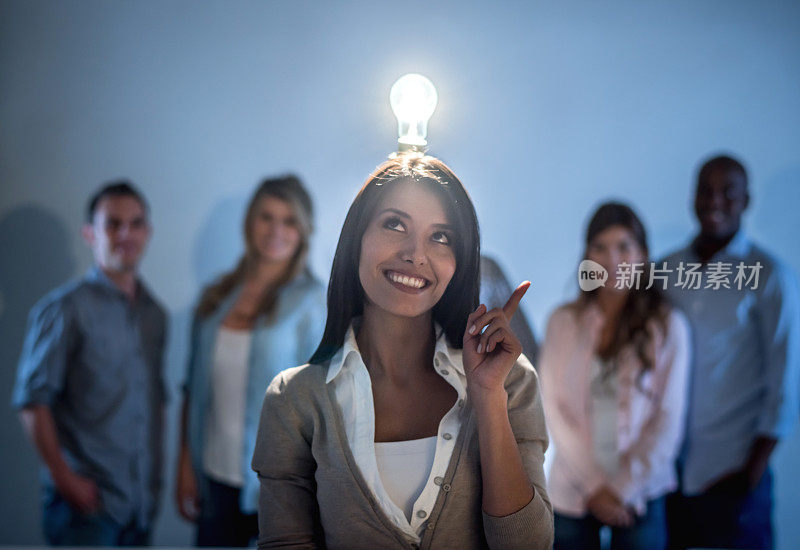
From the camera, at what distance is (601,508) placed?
2.38 meters

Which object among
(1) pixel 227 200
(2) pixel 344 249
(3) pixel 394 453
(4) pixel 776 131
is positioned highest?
(4) pixel 776 131

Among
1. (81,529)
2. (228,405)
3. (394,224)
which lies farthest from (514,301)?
(81,529)

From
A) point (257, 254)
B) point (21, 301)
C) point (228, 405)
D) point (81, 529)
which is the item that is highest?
point (257, 254)

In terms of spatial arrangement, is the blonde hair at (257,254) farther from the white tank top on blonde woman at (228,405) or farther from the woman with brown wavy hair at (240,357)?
the white tank top on blonde woman at (228,405)

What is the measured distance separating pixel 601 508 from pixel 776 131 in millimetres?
1620

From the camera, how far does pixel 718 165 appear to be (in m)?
2.69

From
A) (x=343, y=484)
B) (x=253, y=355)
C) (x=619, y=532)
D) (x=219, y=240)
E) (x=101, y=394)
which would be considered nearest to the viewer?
(x=343, y=484)

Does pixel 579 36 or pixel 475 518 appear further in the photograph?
pixel 579 36

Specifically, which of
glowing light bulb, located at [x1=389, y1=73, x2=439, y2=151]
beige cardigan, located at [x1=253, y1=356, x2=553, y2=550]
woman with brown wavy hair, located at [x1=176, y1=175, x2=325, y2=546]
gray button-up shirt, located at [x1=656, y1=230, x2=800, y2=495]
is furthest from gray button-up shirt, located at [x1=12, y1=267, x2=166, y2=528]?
gray button-up shirt, located at [x1=656, y1=230, x2=800, y2=495]

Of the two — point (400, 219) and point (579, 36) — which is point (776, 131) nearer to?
point (579, 36)

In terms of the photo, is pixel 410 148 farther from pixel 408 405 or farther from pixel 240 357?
pixel 240 357

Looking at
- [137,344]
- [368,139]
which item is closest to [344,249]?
[368,139]

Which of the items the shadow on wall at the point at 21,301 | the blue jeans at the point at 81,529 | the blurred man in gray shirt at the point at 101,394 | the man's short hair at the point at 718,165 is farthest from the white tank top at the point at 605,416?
the shadow on wall at the point at 21,301

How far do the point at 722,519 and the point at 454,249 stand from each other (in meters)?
1.99
